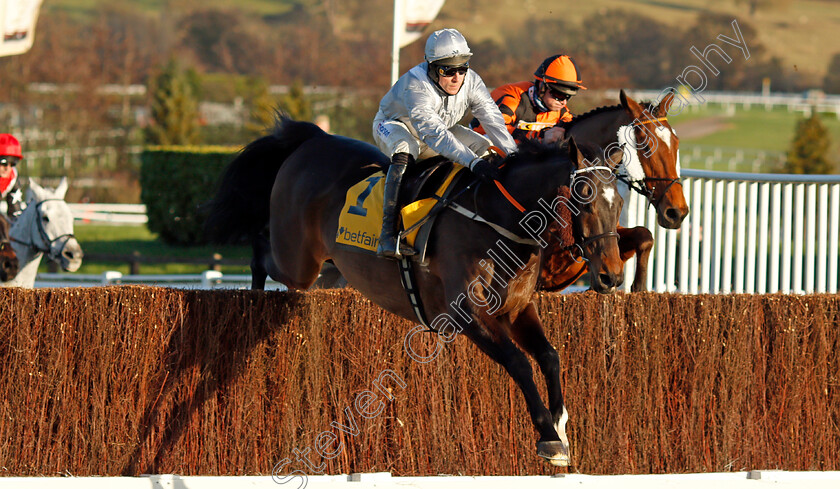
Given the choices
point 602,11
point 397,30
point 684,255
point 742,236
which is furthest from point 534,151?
point 602,11

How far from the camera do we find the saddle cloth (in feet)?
16.6

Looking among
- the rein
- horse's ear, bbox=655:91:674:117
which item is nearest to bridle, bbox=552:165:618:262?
the rein

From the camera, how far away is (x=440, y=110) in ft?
17.3

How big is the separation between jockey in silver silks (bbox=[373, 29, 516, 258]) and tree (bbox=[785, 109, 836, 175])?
66.6 ft

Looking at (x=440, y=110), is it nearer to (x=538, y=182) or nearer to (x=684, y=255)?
(x=538, y=182)

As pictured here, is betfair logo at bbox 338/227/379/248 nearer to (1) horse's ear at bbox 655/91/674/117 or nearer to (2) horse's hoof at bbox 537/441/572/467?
(2) horse's hoof at bbox 537/441/572/467

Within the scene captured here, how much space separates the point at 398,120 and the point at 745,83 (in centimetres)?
6547

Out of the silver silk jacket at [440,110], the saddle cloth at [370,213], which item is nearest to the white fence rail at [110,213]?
the saddle cloth at [370,213]

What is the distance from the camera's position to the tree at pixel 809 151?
24.2 m

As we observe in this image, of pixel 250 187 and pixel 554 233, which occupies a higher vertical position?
pixel 250 187

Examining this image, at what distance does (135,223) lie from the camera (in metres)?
22.9

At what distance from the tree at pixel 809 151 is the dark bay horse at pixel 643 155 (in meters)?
19.3

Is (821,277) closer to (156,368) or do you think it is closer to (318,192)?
(318,192)

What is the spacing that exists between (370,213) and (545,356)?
128 centimetres
